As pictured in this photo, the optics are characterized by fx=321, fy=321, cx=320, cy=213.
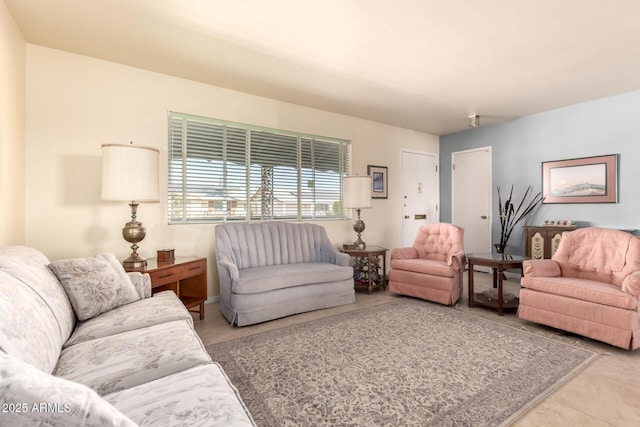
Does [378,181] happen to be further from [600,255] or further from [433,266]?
[600,255]

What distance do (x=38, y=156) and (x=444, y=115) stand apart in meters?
4.90

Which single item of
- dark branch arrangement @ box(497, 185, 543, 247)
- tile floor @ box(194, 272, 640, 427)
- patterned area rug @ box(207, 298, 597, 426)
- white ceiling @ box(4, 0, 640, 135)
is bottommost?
tile floor @ box(194, 272, 640, 427)

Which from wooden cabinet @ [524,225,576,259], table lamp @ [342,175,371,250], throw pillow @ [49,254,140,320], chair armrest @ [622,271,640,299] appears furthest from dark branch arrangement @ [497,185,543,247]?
throw pillow @ [49,254,140,320]

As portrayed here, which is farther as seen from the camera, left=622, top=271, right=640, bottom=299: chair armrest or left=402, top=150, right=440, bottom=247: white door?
left=402, top=150, right=440, bottom=247: white door

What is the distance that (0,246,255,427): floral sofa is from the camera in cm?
63

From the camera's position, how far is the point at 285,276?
10.4ft

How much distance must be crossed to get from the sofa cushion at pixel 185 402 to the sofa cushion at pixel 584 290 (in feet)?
9.27

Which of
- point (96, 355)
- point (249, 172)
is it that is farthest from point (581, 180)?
point (96, 355)

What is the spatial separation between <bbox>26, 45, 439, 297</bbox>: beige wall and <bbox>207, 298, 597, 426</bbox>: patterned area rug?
63.7 inches

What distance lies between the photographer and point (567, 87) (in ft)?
12.3

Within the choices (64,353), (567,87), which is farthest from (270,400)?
(567,87)

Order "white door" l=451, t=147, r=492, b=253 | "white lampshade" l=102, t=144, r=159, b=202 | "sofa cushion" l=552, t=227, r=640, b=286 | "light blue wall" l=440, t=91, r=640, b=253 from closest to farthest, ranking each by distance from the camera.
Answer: "white lampshade" l=102, t=144, r=159, b=202 → "sofa cushion" l=552, t=227, r=640, b=286 → "light blue wall" l=440, t=91, r=640, b=253 → "white door" l=451, t=147, r=492, b=253

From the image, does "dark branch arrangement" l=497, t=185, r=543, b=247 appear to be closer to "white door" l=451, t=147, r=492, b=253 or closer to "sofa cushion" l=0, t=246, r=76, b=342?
"white door" l=451, t=147, r=492, b=253

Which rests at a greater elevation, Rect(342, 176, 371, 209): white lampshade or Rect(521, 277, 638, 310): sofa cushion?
Rect(342, 176, 371, 209): white lampshade
